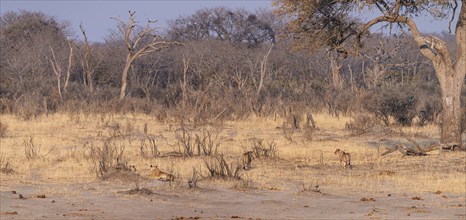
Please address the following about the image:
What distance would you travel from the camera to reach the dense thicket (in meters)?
27.1

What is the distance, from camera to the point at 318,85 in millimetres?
40594

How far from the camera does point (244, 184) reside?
1271cm

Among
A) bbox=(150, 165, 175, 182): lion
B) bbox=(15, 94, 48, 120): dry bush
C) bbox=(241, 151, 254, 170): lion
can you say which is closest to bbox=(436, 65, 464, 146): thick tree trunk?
bbox=(241, 151, 254, 170): lion

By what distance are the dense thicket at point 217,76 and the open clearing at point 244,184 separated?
13.6ft

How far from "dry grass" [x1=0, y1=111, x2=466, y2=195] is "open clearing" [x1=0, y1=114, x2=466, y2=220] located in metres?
0.02

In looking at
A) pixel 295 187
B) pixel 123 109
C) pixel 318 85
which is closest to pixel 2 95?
pixel 123 109

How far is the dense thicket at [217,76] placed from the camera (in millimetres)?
27094

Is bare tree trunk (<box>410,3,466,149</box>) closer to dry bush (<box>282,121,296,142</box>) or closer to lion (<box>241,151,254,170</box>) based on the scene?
dry bush (<box>282,121,296,142</box>)

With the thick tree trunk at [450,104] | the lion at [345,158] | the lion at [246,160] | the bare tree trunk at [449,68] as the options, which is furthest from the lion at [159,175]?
the thick tree trunk at [450,104]

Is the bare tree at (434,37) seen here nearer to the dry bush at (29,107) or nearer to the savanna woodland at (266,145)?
the savanna woodland at (266,145)

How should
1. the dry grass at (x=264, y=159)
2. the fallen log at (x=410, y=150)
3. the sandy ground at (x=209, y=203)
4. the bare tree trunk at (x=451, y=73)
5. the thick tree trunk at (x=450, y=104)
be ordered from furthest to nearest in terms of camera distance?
the thick tree trunk at (x=450, y=104) → the bare tree trunk at (x=451, y=73) → the fallen log at (x=410, y=150) → the dry grass at (x=264, y=159) → the sandy ground at (x=209, y=203)

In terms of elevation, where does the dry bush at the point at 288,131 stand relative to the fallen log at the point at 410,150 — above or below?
above

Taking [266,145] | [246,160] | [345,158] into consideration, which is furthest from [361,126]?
[246,160]

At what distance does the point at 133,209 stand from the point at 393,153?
8.76 m
